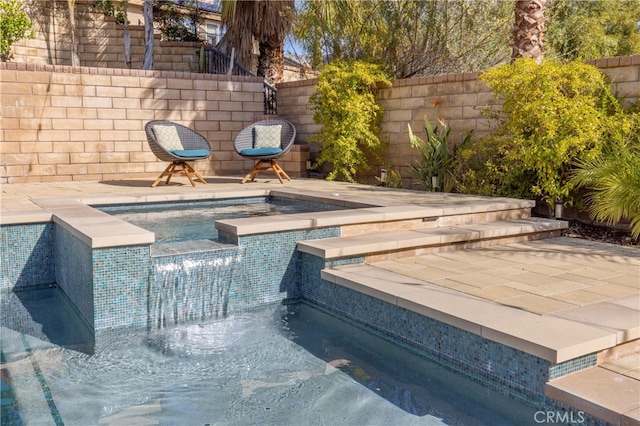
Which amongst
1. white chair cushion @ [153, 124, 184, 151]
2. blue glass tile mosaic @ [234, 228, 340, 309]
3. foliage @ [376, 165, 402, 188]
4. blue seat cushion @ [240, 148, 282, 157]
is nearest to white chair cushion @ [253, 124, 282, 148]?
blue seat cushion @ [240, 148, 282, 157]

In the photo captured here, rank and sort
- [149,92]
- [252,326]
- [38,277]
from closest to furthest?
[252,326] → [38,277] → [149,92]

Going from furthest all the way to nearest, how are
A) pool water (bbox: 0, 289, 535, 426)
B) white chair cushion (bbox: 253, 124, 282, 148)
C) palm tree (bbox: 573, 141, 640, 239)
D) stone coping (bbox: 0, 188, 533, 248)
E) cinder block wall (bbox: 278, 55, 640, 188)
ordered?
white chair cushion (bbox: 253, 124, 282, 148)
cinder block wall (bbox: 278, 55, 640, 188)
palm tree (bbox: 573, 141, 640, 239)
stone coping (bbox: 0, 188, 533, 248)
pool water (bbox: 0, 289, 535, 426)

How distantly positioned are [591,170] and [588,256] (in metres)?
1.27

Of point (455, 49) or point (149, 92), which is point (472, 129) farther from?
point (149, 92)

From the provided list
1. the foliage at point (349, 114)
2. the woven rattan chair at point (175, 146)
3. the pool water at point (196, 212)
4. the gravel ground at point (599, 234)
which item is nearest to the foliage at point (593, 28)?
the foliage at point (349, 114)

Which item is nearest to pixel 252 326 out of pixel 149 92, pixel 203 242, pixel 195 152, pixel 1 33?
pixel 203 242

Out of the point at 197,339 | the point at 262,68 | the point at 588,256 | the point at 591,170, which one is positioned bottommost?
the point at 197,339

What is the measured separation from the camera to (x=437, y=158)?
25.5 ft

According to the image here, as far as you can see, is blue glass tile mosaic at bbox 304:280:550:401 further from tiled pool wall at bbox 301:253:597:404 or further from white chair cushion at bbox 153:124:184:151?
white chair cushion at bbox 153:124:184:151

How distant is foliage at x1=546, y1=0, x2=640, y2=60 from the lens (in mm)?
14906

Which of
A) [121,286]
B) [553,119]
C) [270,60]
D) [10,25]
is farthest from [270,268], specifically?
[10,25]

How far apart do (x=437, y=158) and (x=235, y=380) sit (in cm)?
534

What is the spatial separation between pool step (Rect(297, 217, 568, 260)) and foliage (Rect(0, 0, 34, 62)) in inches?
497

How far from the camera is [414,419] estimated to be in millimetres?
2676
